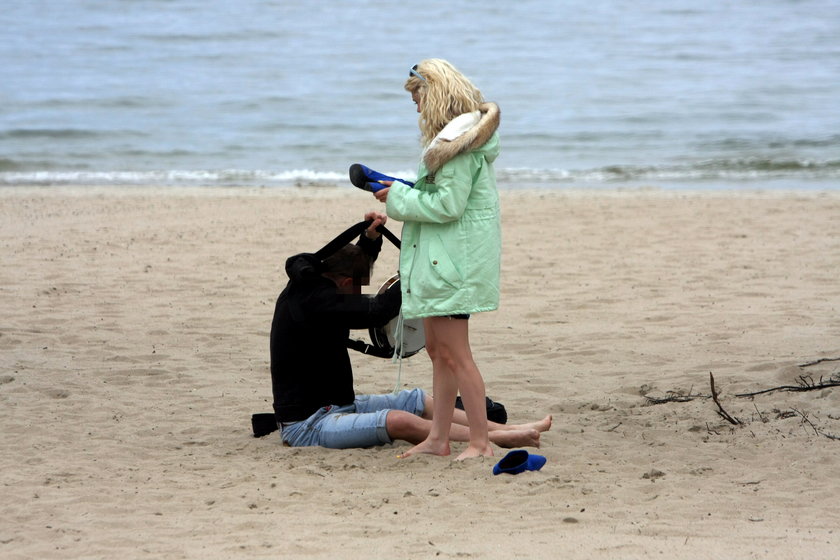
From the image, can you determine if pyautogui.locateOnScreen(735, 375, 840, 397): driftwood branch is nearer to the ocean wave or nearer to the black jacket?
the black jacket

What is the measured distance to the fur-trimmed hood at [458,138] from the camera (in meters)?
4.21

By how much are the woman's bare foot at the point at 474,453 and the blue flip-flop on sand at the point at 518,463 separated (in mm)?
154

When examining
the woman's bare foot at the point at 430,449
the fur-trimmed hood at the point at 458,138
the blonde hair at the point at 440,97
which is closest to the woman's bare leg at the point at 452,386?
the woman's bare foot at the point at 430,449

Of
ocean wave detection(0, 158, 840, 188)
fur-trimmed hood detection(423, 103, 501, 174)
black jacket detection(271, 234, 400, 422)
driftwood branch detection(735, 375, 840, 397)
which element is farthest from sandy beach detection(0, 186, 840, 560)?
ocean wave detection(0, 158, 840, 188)

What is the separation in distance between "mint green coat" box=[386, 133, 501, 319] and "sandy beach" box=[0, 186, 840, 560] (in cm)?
75

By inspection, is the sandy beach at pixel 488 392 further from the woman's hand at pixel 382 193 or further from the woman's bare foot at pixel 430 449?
the woman's hand at pixel 382 193

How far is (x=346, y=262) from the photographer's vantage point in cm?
476

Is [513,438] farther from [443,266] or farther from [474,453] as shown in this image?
[443,266]

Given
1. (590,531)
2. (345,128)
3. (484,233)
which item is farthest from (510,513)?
(345,128)

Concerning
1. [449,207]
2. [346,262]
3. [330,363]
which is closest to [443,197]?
[449,207]

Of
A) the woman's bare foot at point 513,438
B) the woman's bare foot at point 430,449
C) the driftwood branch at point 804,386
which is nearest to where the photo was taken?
the woman's bare foot at point 430,449

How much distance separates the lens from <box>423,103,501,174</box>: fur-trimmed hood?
4.21 m

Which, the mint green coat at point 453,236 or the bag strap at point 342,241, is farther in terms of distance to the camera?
the bag strap at point 342,241

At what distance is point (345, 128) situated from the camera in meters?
22.7
